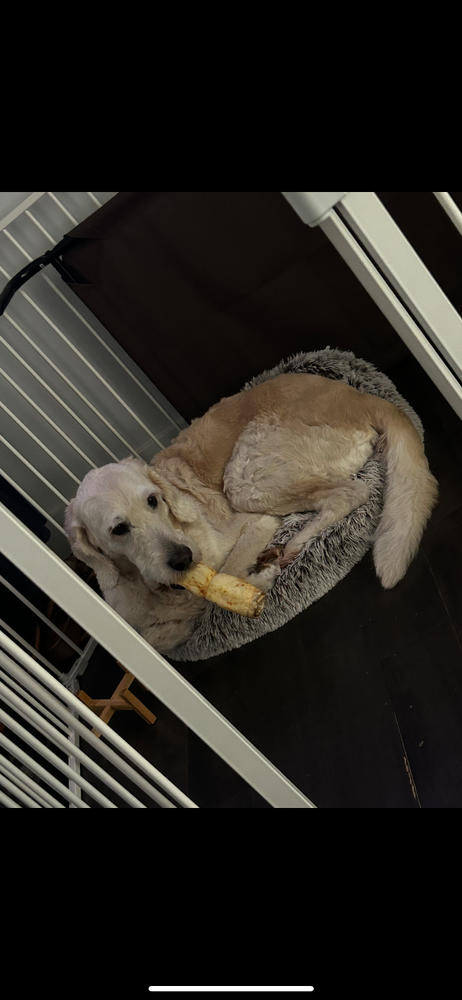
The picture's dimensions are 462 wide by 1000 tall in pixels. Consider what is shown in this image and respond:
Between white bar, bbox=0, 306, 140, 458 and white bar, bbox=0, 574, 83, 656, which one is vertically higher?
white bar, bbox=0, 306, 140, 458

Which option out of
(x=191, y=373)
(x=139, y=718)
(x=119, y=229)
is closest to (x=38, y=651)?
(x=139, y=718)

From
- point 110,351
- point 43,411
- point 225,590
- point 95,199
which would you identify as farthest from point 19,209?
point 225,590

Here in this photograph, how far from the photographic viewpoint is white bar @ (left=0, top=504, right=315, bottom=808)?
113cm

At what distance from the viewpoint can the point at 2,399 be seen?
2.79 m

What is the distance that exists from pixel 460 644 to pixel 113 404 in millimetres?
1614

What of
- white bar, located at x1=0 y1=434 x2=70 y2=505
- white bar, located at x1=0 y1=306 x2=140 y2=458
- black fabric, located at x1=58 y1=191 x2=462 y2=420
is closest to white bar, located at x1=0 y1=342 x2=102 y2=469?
white bar, located at x1=0 y1=306 x2=140 y2=458

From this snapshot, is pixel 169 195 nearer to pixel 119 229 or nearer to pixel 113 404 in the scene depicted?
pixel 119 229

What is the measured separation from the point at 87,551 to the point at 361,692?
832 millimetres

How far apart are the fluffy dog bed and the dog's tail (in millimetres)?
46

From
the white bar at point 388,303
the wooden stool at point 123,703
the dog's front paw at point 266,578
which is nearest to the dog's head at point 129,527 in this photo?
the dog's front paw at point 266,578

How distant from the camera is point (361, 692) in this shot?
188cm

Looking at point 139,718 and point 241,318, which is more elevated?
point 241,318

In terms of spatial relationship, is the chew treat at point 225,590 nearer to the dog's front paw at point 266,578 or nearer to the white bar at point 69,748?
the dog's front paw at point 266,578

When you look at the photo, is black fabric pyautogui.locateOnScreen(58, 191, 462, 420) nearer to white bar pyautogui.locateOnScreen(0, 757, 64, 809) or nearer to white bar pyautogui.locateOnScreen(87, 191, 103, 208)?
white bar pyautogui.locateOnScreen(87, 191, 103, 208)
